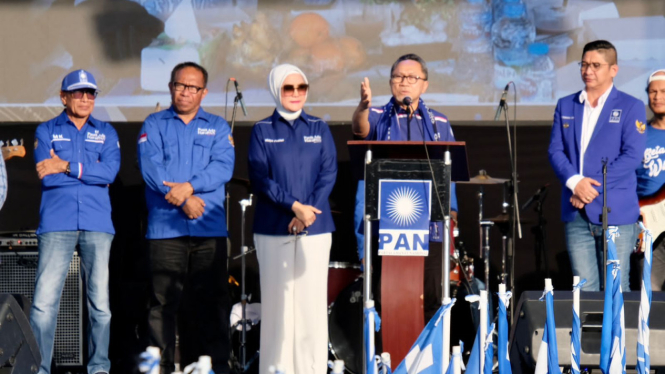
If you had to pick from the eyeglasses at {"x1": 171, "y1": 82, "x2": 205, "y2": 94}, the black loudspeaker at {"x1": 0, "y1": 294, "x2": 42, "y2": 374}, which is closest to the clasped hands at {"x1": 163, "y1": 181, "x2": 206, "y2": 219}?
the eyeglasses at {"x1": 171, "y1": 82, "x2": 205, "y2": 94}

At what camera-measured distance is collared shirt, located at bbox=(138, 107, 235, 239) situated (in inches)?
218

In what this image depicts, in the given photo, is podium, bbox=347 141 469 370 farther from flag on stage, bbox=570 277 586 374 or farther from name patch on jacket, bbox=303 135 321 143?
flag on stage, bbox=570 277 586 374

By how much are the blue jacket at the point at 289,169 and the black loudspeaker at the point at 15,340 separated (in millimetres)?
1686

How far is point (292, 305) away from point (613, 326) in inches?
90.5

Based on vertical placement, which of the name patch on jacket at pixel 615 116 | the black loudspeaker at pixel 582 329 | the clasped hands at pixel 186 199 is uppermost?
the name patch on jacket at pixel 615 116

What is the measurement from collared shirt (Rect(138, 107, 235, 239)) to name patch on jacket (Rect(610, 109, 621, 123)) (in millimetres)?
2270

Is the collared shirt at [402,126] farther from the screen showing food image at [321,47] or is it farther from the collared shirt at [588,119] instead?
the screen showing food image at [321,47]

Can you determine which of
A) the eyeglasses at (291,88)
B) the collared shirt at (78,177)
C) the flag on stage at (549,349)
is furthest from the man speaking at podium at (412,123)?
the flag on stage at (549,349)

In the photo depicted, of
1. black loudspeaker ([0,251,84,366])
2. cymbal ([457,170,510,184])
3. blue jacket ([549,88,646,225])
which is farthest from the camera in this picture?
cymbal ([457,170,510,184])

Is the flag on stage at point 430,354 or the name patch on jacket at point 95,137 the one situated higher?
the name patch on jacket at point 95,137

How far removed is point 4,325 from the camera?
11.8ft

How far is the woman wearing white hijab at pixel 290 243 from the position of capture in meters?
5.19

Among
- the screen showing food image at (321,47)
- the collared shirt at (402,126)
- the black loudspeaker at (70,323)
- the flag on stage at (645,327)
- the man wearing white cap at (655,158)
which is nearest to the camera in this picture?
the flag on stage at (645,327)

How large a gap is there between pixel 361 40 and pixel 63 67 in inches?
93.2
